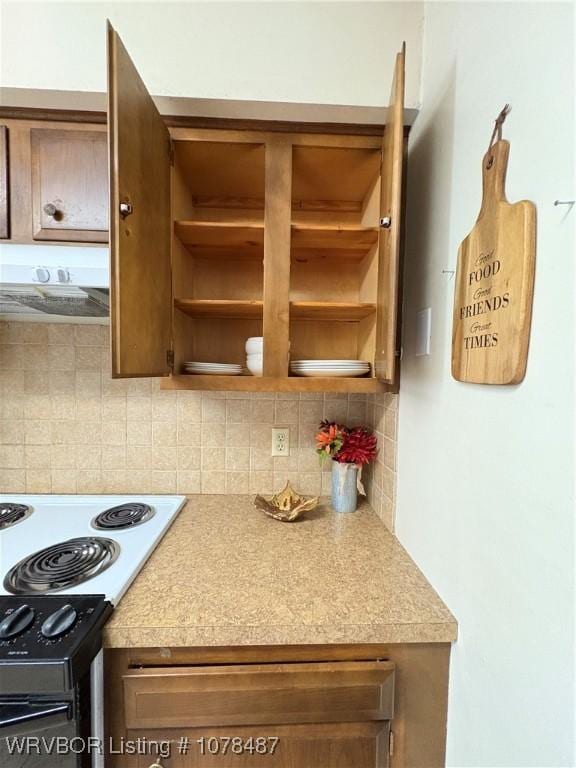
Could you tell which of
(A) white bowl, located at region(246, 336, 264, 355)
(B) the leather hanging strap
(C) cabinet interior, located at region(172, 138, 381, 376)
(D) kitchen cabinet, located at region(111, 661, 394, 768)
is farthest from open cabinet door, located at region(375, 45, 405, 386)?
(D) kitchen cabinet, located at region(111, 661, 394, 768)

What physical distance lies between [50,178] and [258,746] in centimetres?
147

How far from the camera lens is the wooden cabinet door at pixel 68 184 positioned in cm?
→ 95

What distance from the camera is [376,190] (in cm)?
105

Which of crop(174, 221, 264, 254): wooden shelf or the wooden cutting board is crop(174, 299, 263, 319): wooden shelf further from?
the wooden cutting board

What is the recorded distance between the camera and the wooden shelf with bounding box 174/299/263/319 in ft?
3.24

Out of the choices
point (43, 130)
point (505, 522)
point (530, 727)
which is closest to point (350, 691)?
point (530, 727)

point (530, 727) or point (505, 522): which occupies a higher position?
point (505, 522)

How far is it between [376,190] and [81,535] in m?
1.39

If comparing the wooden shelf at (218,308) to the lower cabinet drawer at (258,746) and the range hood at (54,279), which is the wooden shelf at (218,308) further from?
the lower cabinet drawer at (258,746)

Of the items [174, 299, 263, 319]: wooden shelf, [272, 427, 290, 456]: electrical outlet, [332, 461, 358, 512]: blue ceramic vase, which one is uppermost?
[174, 299, 263, 319]: wooden shelf

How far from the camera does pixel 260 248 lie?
1.15m

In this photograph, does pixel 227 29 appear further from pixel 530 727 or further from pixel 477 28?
pixel 530 727

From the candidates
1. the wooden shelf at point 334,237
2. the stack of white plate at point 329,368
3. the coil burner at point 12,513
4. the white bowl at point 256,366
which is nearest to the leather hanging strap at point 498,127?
the wooden shelf at point 334,237

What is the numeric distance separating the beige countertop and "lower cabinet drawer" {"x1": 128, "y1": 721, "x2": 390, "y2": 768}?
203 mm
